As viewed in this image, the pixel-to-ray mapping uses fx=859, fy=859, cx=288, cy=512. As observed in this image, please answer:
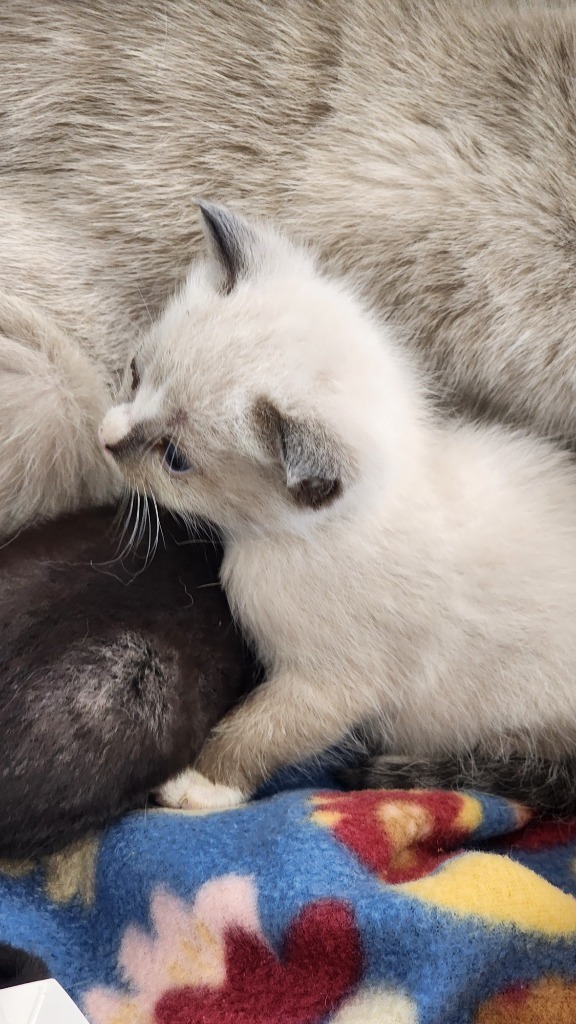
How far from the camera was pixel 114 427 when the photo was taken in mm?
1134

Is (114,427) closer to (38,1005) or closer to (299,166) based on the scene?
(299,166)

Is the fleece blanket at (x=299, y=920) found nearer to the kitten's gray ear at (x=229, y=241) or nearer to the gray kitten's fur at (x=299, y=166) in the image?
the gray kitten's fur at (x=299, y=166)

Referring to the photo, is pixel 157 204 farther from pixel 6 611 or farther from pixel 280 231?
pixel 6 611

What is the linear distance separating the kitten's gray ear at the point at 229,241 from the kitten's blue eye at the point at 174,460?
23 centimetres

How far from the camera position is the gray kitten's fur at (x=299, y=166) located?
114 cm

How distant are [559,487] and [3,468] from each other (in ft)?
2.55

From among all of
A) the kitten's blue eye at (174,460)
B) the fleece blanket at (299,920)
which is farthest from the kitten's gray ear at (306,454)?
the fleece blanket at (299,920)

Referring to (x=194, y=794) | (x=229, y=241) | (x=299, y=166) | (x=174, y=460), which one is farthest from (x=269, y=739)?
(x=299, y=166)

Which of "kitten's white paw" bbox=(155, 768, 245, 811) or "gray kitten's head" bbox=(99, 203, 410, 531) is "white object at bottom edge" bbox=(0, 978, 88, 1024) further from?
"gray kitten's head" bbox=(99, 203, 410, 531)

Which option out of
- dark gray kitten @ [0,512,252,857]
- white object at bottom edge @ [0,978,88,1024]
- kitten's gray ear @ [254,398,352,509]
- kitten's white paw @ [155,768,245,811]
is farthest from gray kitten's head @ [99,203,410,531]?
white object at bottom edge @ [0,978,88,1024]

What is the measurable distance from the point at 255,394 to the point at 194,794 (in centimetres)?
54

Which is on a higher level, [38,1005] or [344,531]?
[344,531]

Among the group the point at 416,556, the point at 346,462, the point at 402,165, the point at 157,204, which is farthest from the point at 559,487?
the point at 157,204

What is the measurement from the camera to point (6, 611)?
104 cm
